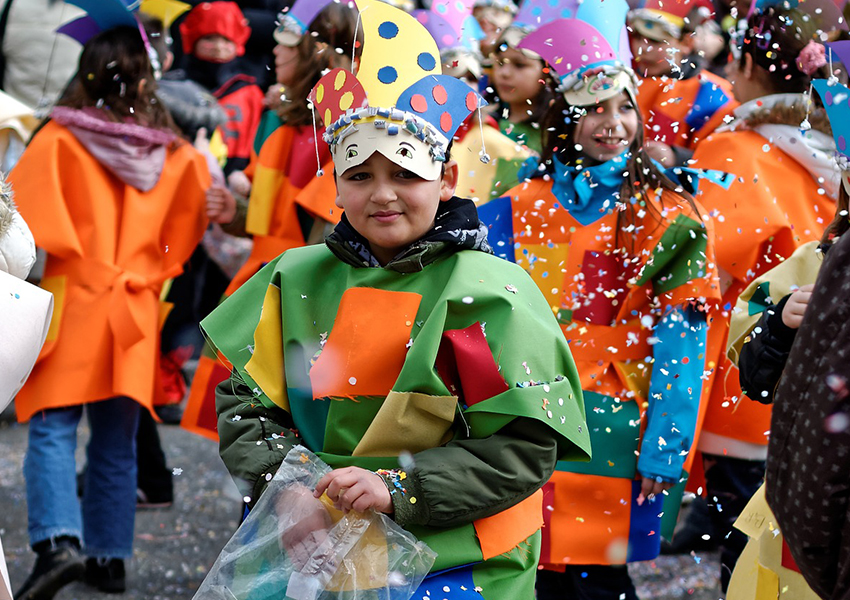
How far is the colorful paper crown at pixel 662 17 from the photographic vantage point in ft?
17.1

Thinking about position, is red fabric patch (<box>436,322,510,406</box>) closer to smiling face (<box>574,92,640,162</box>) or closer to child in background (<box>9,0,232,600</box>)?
smiling face (<box>574,92,640,162</box>)

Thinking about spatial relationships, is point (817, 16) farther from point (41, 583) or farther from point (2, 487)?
point (2, 487)

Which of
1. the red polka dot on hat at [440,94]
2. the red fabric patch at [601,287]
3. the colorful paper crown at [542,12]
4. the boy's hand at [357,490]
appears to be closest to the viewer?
the boy's hand at [357,490]

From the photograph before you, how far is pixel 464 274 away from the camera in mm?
2531

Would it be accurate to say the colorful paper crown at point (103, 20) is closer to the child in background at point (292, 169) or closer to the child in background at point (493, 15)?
the child in background at point (292, 169)

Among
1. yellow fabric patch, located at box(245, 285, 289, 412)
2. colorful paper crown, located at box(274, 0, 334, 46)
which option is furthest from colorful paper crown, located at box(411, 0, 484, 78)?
yellow fabric patch, located at box(245, 285, 289, 412)

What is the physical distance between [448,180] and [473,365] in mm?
539

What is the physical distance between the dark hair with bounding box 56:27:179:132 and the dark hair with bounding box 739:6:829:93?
249 cm

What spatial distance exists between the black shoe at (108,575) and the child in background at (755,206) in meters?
2.51

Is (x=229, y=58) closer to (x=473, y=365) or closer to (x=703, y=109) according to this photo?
(x=703, y=109)

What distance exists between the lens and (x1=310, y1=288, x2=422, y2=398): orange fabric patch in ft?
8.29

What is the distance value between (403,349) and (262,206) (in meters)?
2.61

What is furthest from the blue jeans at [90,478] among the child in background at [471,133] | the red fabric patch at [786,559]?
the red fabric patch at [786,559]

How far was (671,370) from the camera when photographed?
3.53 meters
